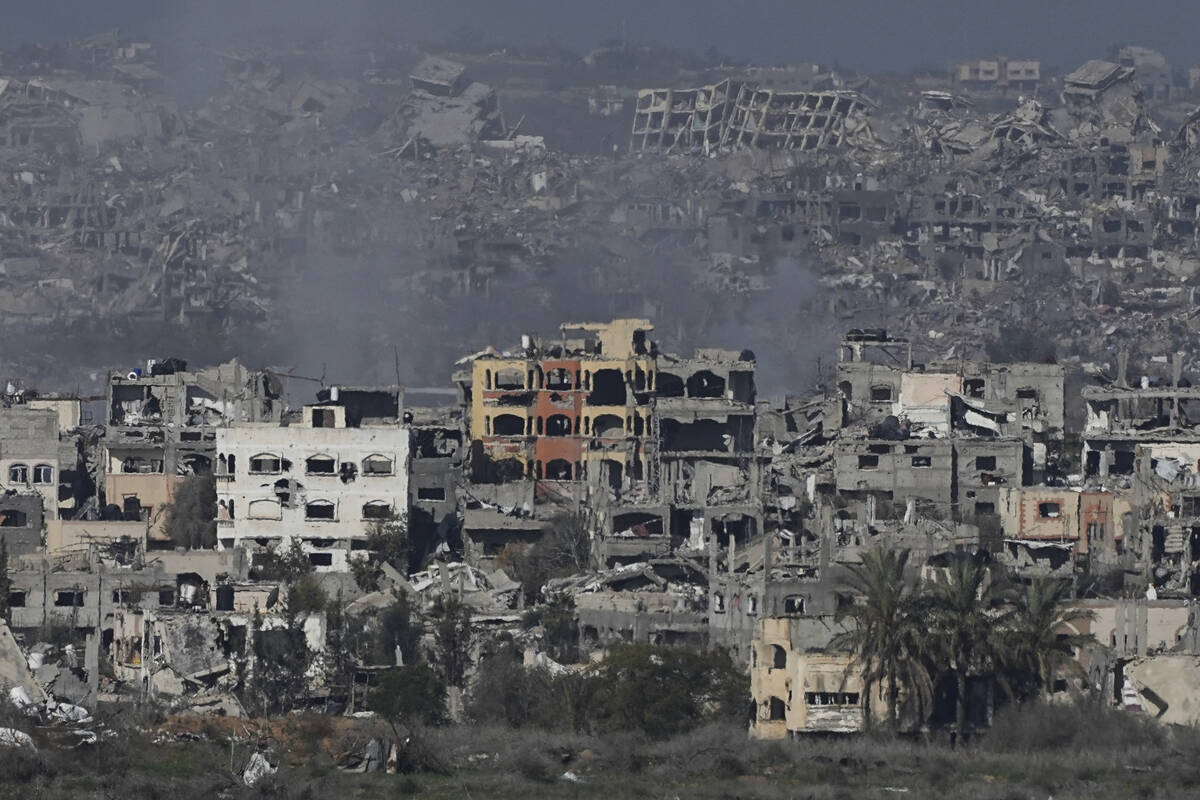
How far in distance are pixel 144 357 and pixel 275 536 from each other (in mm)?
52870

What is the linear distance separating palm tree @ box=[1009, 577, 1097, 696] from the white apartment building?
1796 cm

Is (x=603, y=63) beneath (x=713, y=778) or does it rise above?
above

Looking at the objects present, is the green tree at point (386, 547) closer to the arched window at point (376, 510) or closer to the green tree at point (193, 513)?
the arched window at point (376, 510)

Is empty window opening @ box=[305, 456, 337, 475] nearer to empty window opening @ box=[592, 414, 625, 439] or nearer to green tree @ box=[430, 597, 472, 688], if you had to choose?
empty window opening @ box=[592, 414, 625, 439]

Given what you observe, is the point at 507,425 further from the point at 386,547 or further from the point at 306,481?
the point at 386,547

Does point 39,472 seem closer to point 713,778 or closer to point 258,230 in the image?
point 713,778

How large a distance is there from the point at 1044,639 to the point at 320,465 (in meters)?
19.8

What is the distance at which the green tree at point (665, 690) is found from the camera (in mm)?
48562

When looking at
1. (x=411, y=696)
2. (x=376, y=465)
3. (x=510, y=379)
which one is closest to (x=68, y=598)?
(x=376, y=465)

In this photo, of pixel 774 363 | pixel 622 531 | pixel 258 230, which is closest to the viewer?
pixel 622 531

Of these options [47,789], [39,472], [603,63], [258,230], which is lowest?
[47,789]

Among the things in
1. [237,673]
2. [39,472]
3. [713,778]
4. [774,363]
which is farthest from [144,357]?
[713,778]

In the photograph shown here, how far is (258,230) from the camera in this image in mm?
142250

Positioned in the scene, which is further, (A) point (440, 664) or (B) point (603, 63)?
(B) point (603, 63)
